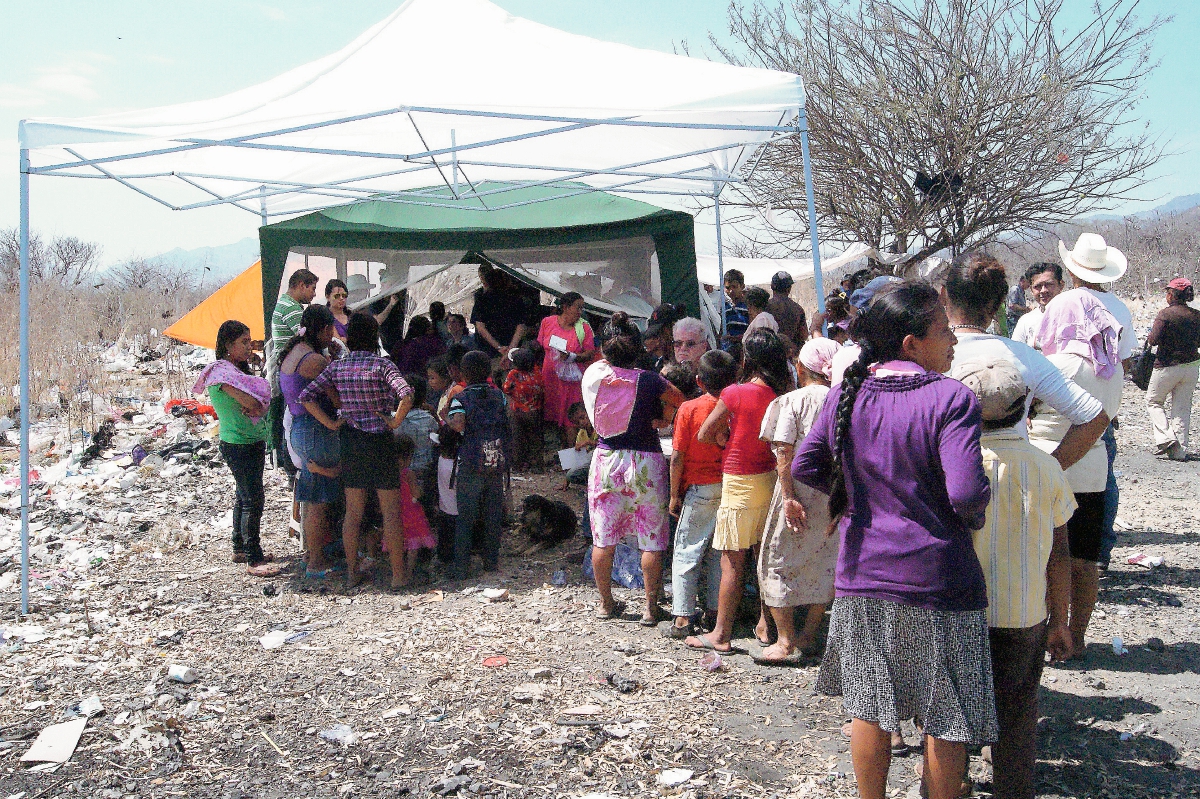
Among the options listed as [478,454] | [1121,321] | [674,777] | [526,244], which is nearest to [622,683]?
[674,777]

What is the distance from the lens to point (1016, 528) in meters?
2.68

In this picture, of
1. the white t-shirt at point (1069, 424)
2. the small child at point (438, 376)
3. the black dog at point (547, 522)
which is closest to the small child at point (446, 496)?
the small child at point (438, 376)

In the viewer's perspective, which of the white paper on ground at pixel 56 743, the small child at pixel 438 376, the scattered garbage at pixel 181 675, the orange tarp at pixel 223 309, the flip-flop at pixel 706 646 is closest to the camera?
the white paper on ground at pixel 56 743

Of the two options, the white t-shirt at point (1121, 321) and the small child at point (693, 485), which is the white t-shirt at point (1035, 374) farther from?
the small child at point (693, 485)

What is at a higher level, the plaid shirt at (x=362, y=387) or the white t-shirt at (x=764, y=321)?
the white t-shirt at (x=764, y=321)

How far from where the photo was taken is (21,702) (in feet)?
13.7

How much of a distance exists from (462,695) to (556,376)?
14.5 feet

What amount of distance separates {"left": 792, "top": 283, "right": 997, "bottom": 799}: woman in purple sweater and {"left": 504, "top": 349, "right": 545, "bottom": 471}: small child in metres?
5.38

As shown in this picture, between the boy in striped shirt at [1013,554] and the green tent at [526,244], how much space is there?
6388 millimetres

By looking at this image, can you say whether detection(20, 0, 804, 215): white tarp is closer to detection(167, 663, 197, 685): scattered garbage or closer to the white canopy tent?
the white canopy tent

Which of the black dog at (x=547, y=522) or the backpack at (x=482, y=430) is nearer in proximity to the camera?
the backpack at (x=482, y=430)

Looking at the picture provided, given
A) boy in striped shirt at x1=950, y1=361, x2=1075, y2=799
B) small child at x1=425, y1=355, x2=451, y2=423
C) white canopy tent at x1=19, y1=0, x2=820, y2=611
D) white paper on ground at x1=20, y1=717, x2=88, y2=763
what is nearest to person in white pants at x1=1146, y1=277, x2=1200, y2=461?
white canopy tent at x1=19, y1=0, x2=820, y2=611

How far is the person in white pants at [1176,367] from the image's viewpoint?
8.98 metres

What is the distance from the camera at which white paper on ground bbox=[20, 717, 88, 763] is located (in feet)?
11.8
